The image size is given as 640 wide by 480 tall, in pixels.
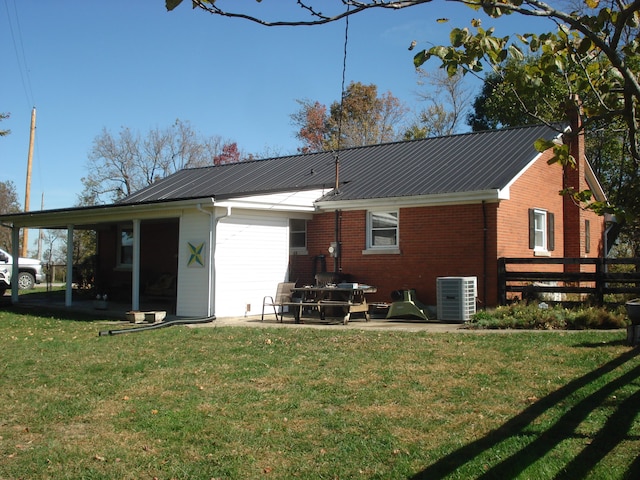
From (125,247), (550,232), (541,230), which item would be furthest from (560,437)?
(125,247)

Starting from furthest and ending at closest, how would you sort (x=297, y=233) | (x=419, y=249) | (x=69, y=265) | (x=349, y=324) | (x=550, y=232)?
1. (x=69, y=265)
2. (x=297, y=233)
3. (x=550, y=232)
4. (x=419, y=249)
5. (x=349, y=324)

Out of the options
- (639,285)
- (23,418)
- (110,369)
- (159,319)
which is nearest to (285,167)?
(159,319)

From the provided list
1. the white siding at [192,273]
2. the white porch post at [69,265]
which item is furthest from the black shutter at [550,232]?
the white porch post at [69,265]

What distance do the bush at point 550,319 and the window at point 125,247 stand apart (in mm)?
13445

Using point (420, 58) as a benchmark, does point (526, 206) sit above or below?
above

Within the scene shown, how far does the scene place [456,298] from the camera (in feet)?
45.0

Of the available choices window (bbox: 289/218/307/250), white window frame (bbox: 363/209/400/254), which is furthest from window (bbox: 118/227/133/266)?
white window frame (bbox: 363/209/400/254)

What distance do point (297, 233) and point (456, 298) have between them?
5796mm

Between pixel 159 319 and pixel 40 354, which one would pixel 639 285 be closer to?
pixel 159 319

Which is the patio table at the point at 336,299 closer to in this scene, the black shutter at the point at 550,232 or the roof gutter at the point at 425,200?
the roof gutter at the point at 425,200

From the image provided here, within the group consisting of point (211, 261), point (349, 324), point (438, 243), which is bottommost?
point (349, 324)

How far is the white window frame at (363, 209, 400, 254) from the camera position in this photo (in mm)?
16281

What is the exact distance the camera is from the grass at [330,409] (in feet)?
18.1

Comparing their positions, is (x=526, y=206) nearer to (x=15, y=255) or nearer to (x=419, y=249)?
(x=419, y=249)
